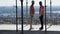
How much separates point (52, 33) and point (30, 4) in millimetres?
1521

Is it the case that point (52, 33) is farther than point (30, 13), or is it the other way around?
point (30, 13)

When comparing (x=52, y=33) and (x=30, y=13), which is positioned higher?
(x=30, y=13)

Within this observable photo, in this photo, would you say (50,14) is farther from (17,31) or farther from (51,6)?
(17,31)

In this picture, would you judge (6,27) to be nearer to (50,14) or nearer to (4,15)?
(4,15)

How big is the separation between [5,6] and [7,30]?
100 cm

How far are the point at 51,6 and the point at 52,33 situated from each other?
122 cm

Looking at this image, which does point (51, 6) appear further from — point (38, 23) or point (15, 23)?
point (15, 23)

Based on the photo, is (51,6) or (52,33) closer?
(52,33)

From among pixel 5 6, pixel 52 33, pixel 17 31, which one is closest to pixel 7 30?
pixel 17 31

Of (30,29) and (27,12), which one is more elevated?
(27,12)

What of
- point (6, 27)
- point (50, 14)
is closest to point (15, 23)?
point (6, 27)

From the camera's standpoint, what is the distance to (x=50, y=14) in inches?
387

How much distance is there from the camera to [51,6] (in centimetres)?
965

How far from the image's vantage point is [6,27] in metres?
9.70
